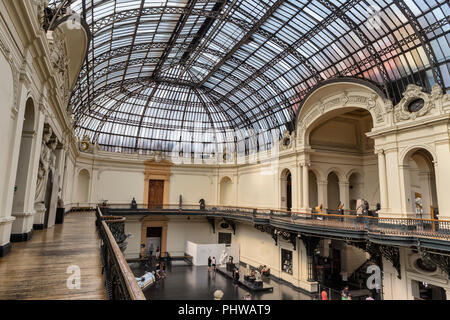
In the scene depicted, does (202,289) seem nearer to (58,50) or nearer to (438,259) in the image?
(438,259)

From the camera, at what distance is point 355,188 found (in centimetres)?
2548

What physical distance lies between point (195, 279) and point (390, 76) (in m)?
19.7

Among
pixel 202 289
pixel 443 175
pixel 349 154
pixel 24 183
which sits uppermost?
pixel 349 154

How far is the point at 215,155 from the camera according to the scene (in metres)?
37.0

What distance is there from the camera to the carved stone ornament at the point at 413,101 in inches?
581

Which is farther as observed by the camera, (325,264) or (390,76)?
(325,264)

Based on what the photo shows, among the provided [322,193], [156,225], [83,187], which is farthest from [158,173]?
[322,193]

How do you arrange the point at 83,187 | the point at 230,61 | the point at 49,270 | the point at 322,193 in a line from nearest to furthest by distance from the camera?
the point at 49,270 < the point at 322,193 < the point at 230,61 < the point at 83,187

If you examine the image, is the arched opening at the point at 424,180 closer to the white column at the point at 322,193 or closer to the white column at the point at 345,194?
Result: the white column at the point at 345,194

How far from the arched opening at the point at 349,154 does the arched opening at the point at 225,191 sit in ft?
43.4

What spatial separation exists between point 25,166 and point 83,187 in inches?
947

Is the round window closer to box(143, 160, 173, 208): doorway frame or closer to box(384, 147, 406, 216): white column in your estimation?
box(384, 147, 406, 216): white column

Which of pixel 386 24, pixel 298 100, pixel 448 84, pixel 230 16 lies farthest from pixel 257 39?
pixel 448 84
